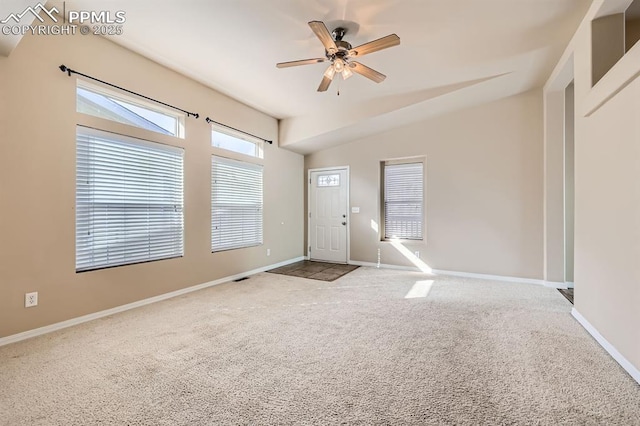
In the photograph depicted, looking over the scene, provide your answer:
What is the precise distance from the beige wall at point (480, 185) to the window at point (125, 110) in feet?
12.0

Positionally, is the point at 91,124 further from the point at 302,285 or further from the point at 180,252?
the point at 302,285

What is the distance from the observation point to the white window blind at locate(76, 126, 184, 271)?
9.66 ft

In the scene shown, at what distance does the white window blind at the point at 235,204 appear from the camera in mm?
4438

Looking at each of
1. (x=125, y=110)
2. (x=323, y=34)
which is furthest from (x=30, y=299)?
(x=323, y=34)

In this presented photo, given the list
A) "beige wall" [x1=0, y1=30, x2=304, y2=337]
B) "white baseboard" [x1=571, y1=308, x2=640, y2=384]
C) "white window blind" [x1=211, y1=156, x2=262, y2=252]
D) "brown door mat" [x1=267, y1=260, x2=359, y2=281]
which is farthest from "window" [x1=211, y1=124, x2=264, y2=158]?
"white baseboard" [x1=571, y1=308, x2=640, y2=384]

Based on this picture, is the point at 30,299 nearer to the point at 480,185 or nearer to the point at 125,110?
the point at 125,110

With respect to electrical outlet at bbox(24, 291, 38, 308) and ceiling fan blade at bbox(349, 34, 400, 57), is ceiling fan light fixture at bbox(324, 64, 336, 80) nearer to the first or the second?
ceiling fan blade at bbox(349, 34, 400, 57)

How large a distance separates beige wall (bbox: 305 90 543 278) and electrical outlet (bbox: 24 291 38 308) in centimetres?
498

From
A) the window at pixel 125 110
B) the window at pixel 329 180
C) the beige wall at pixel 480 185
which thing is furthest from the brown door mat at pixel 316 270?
the window at pixel 125 110

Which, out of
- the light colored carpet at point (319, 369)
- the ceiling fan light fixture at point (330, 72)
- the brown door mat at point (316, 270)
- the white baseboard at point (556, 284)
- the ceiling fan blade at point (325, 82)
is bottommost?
the light colored carpet at point (319, 369)

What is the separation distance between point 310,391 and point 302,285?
8.56 feet

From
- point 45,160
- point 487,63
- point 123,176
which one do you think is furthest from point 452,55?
point 45,160

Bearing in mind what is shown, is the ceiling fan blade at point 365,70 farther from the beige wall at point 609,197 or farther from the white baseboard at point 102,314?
the white baseboard at point 102,314

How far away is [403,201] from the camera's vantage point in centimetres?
557
